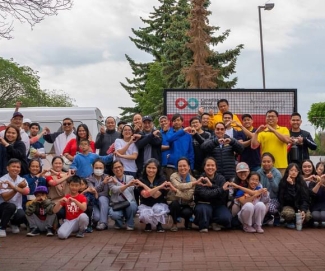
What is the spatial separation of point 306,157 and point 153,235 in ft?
12.8

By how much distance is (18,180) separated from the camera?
10523 mm

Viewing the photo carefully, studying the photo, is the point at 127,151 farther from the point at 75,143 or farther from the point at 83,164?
the point at 75,143

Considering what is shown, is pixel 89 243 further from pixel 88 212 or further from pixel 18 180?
pixel 18 180

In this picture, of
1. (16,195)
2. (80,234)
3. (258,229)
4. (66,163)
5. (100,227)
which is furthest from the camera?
(66,163)

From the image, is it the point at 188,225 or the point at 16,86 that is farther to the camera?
the point at 16,86

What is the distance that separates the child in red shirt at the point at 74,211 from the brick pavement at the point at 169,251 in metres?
0.21

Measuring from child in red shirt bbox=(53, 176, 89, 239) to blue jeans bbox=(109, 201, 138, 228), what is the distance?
85 centimetres

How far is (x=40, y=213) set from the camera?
1032 cm

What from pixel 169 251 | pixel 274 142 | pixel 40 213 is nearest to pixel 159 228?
pixel 169 251

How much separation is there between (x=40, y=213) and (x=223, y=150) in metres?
3.65

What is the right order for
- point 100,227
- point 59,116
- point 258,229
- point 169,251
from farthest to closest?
point 59,116 → point 100,227 → point 258,229 → point 169,251

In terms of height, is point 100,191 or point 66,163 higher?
point 66,163

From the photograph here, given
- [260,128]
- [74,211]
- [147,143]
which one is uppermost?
[260,128]

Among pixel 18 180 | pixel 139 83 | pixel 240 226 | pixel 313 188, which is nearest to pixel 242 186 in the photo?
pixel 240 226
